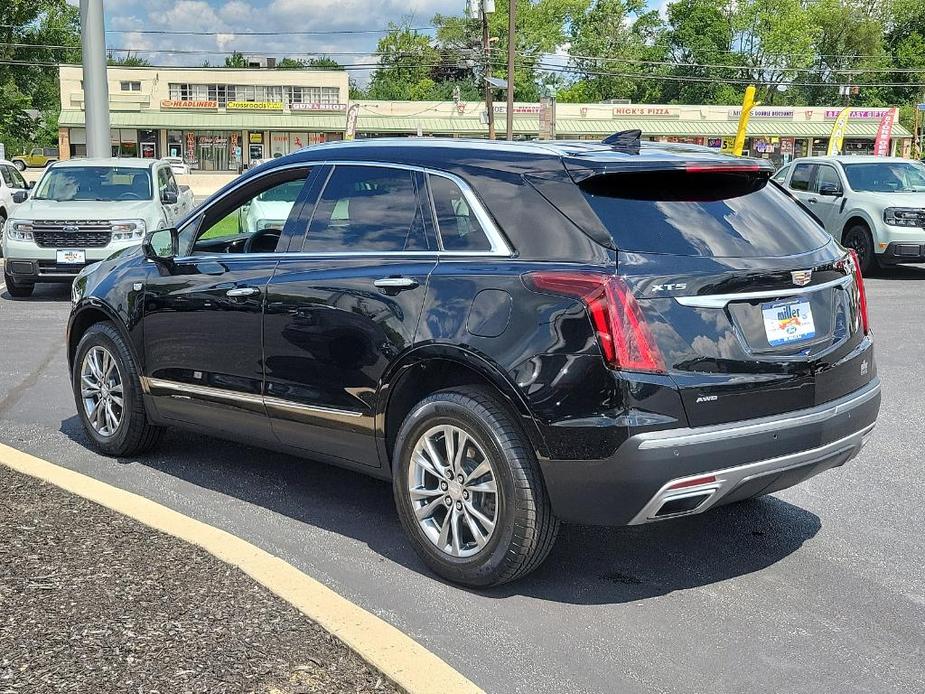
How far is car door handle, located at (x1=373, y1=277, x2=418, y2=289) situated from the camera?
473cm

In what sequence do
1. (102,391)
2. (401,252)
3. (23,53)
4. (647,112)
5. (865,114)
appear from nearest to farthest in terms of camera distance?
(401,252)
(102,391)
(23,53)
(647,112)
(865,114)

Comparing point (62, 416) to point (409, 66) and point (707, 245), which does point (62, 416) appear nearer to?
point (707, 245)

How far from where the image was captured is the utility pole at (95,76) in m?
23.4

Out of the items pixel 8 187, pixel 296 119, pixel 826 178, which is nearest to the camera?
pixel 826 178

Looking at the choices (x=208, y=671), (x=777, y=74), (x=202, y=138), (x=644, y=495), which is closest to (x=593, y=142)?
(x=644, y=495)

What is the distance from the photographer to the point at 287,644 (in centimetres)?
375

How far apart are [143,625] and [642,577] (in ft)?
6.80

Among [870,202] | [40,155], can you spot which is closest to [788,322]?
[870,202]

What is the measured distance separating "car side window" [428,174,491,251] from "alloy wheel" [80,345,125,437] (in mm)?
2510

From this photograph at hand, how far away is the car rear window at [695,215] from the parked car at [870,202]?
12.1 m

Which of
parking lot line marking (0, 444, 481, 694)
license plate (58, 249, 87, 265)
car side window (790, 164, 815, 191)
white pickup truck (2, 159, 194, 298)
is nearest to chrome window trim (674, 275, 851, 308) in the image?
parking lot line marking (0, 444, 481, 694)

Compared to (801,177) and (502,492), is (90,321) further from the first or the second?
(801,177)

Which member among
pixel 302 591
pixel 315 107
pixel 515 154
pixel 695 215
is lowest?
pixel 302 591

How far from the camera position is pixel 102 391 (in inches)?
258
